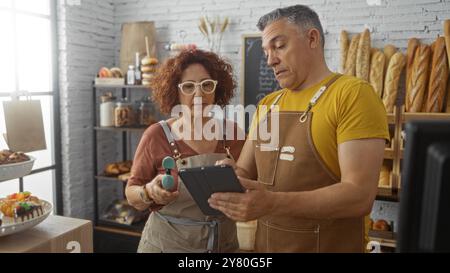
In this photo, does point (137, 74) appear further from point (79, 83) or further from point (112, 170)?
point (112, 170)

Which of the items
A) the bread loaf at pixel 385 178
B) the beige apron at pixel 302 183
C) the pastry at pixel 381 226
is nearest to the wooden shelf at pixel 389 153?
the bread loaf at pixel 385 178

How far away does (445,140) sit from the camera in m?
0.45

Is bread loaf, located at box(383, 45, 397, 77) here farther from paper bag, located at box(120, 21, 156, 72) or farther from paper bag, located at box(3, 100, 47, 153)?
paper bag, located at box(3, 100, 47, 153)

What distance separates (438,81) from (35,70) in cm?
330

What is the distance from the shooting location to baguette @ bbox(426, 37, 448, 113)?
9.74ft

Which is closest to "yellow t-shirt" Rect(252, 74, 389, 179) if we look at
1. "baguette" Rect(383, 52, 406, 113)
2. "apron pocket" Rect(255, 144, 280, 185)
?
"apron pocket" Rect(255, 144, 280, 185)

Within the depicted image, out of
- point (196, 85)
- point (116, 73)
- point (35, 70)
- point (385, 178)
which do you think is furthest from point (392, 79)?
point (35, 70)

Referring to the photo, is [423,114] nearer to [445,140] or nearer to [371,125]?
[371,125]

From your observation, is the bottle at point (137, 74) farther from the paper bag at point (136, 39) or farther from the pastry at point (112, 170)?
the pastry at point (112, 170)

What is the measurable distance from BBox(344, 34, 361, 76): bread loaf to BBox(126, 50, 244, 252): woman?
1.62 metres

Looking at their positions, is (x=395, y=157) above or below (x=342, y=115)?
below

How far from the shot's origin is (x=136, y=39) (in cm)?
401

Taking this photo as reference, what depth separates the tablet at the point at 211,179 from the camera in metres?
1.19

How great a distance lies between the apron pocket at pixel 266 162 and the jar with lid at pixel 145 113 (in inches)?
98.1
